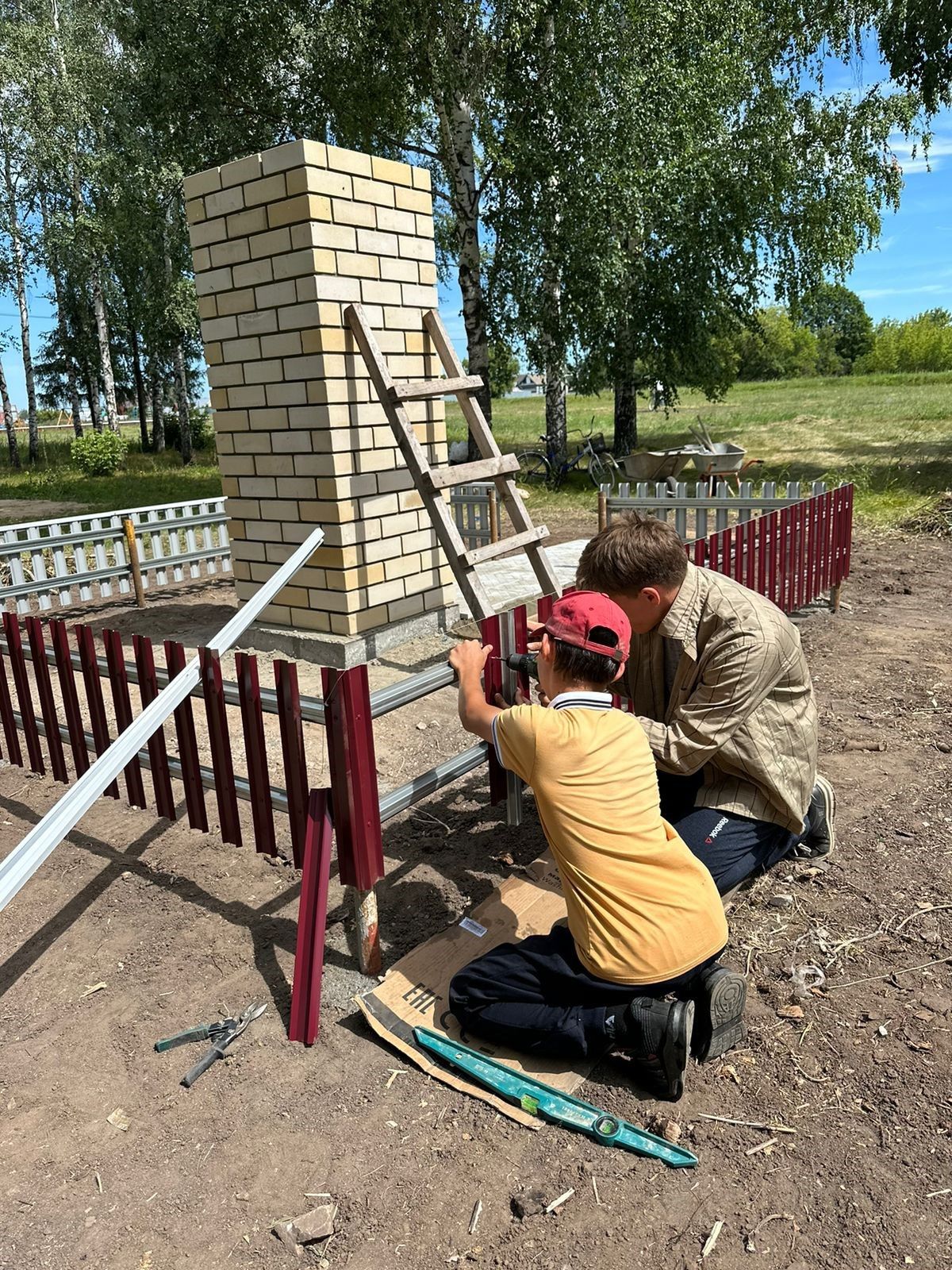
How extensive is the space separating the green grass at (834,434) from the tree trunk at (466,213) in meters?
2.82

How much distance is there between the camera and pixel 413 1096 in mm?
2459

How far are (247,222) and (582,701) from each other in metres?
4.16

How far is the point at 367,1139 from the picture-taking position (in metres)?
2.31

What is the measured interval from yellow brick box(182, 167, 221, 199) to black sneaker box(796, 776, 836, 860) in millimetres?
4776

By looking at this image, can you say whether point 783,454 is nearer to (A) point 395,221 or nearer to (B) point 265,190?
(A) point 395,221

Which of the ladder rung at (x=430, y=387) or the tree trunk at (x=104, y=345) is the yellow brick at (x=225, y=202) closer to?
the ladder rung at (x=430, y=387)

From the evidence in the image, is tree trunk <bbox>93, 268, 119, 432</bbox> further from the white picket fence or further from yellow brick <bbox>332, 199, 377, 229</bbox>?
yellow brick <bbox>332, 199, 377, 229</bbox>

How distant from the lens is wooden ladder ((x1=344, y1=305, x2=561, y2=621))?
5.03 metres

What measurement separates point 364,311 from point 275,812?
9.64 ft

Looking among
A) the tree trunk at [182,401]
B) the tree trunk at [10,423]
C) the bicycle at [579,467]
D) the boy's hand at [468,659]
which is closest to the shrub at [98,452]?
the tree trunk at [182,401]

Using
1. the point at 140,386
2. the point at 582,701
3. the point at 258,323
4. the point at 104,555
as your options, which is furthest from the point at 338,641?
the point at 140,386

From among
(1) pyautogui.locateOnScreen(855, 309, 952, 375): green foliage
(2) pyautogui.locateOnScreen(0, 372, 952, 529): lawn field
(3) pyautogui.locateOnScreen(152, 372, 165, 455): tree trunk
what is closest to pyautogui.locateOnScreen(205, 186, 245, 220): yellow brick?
(2) pyautogui.locateOnScreen(0, 372, 952, 529): lawn field

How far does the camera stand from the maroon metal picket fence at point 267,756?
276cm

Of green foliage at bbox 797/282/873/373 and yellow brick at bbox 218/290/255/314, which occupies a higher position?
green foliage at bbox 797/282/873/373
